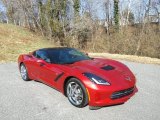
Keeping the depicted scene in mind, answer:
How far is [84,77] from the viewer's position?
536 cm

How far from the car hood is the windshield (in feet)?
1.13

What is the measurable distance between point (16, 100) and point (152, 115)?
3286 mm

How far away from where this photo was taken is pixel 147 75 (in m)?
9.23

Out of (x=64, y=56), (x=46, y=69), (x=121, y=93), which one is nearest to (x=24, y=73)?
(x=46, y=69)

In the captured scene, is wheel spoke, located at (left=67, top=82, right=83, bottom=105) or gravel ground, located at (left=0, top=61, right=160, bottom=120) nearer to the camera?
gravel ground, located at (left=0, top=61, right=160, bottom=120)

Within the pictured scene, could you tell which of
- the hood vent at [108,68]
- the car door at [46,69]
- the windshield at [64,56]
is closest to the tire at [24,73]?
the car door at [46,69]

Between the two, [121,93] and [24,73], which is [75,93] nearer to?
[121,93]

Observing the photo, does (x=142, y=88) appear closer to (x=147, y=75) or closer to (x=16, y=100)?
(x=147, y=75)

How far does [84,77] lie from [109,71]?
745mm

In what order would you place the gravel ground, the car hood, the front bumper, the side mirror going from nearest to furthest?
1. the gravel ground
2. the front bumper
3. the car hood
4. the side mirror

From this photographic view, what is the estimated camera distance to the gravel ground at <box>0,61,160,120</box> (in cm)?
500

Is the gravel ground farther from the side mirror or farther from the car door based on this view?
the side mirror

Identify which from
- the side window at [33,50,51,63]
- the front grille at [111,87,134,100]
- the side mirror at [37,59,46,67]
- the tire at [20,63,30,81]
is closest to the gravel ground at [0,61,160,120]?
the front grille at [111,87,134,100]

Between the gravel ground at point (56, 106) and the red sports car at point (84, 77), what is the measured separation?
0.71ft
